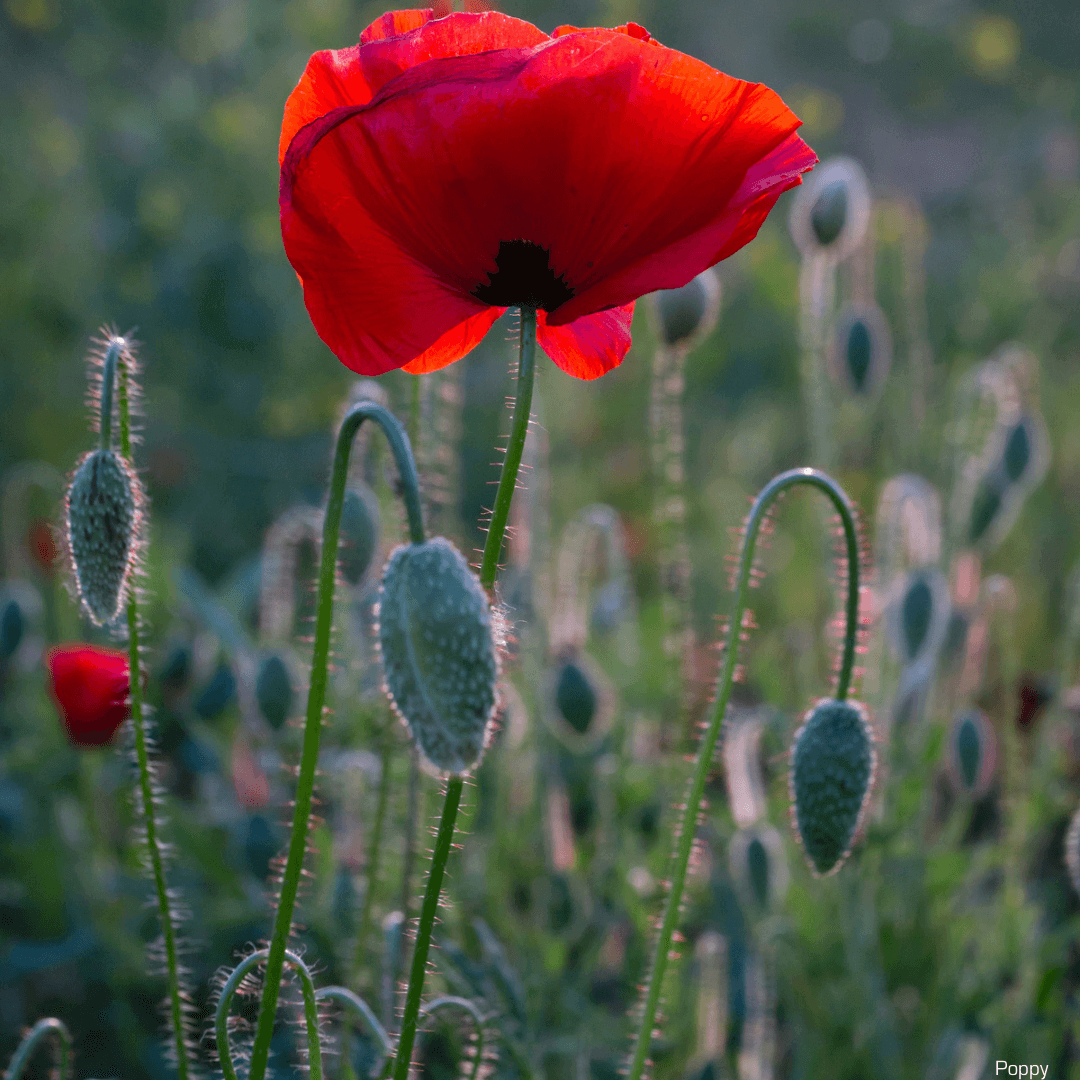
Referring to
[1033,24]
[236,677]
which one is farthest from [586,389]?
[1033,24]

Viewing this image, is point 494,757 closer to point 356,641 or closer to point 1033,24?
point 356,641

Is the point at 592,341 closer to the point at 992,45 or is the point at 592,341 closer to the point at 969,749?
the point at 969,749

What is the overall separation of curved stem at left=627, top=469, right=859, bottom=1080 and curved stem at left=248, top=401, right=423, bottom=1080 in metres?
0.23

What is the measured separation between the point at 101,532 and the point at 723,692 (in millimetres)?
387

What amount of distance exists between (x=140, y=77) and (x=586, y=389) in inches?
138

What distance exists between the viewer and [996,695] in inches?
105

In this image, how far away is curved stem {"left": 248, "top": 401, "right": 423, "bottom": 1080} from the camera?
0.53 metres

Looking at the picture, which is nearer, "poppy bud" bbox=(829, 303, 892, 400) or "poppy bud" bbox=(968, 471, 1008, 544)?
"poppy bud" bbox=(968, 471, 1008, 544)

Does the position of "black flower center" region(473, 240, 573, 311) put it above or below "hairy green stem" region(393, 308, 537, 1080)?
above

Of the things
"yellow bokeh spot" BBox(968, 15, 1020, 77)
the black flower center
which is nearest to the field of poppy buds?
the black flower center

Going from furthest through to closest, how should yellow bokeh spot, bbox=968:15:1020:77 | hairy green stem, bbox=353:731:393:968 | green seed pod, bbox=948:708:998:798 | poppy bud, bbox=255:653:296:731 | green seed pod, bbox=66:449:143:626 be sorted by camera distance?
yellow bokeh spot, bbox=968:15:1020:77
green seed pod, bbox=948:708:998:798
poppy bud, bbox=255:653:296:731
hairy green stem, bbox=353:731:393:968
green seed pod, bbox=66:449:143:626

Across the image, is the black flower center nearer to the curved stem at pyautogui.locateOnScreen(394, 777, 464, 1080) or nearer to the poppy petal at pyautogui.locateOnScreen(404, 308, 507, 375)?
the poppy petal at pyautogui.locateOnScreen(404, 308, 507, 375)

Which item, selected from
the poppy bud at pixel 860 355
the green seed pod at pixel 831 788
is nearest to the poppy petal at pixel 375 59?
the green seed pod at pixel 831 788

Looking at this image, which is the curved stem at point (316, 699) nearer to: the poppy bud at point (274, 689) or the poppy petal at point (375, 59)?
the poppy petal at point (375, 59)
